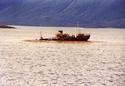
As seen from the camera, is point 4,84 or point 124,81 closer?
point 4,84

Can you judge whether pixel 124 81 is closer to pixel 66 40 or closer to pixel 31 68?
pixel 31 68

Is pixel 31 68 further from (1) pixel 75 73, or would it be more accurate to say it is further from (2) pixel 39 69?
(1) pixel 75 73

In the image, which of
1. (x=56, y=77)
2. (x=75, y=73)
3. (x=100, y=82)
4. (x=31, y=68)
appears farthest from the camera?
(x=31, y=68)

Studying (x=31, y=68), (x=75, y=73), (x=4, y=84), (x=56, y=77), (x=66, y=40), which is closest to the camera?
(x=4, y=84)

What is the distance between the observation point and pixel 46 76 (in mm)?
48375

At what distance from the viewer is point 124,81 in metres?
45.2

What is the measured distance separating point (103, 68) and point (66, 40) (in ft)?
265

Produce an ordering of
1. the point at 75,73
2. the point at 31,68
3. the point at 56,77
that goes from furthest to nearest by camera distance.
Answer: the point at 31,68 → the point at 75,73 → the point at 56,77

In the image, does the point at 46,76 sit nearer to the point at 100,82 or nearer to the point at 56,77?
the point at 56,77

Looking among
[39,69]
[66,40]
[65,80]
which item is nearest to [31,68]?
[39,69]

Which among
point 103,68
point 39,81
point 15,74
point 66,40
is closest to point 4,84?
point 39,81

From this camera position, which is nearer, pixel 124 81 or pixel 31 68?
pixel 124 81

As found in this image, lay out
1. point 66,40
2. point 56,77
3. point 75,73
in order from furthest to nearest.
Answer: point 66,40, point 75,73, point 56,77

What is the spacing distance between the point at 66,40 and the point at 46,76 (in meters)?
90.4
